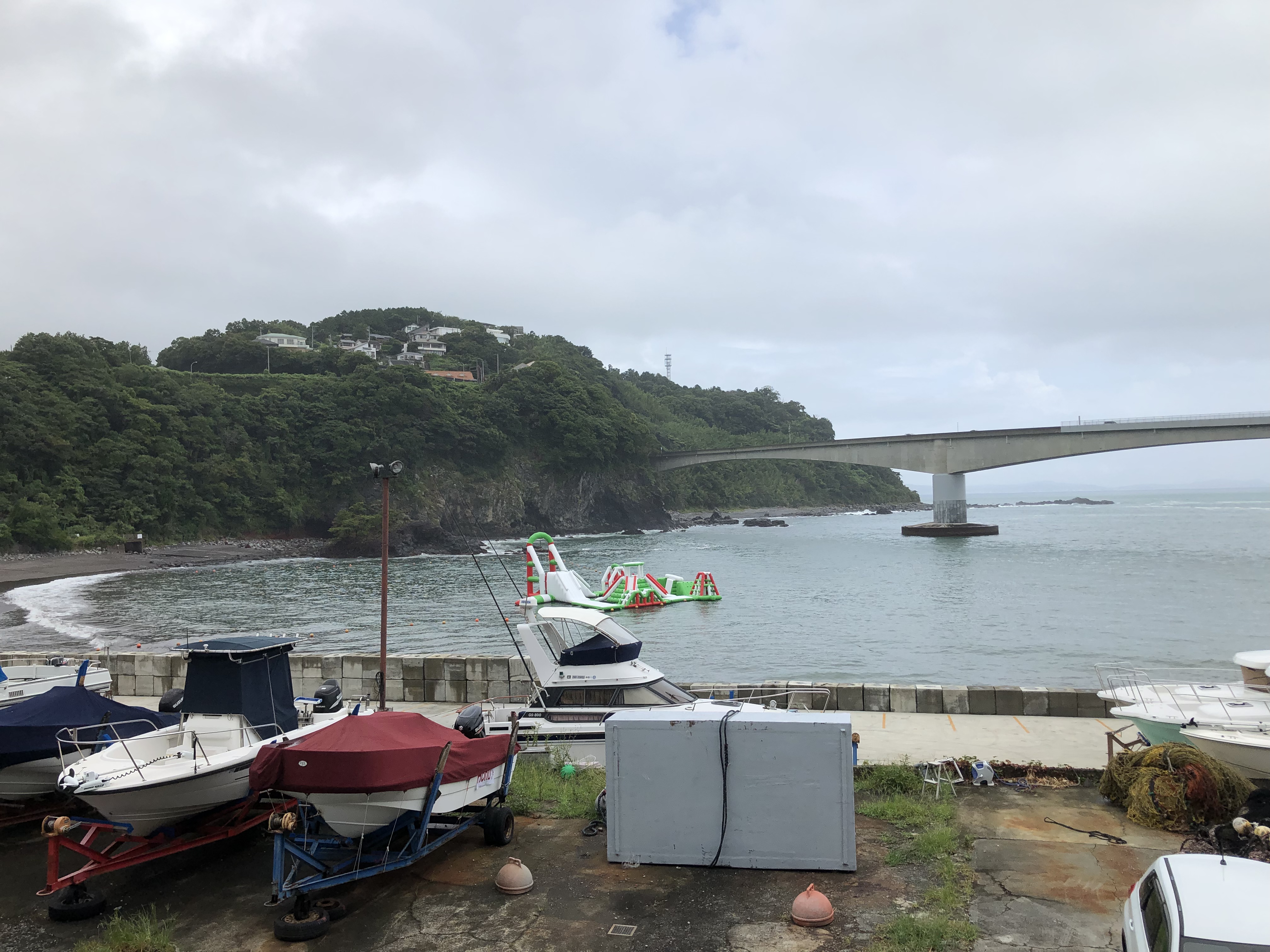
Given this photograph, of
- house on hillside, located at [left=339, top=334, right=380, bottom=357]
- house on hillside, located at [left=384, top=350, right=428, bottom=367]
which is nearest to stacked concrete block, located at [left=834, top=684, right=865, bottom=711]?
house on hillside, located at [left=384, top=350, right=428, bottom=367]

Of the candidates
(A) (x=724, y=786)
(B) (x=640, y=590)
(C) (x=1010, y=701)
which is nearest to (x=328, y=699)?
(A) (x=724, y=786)

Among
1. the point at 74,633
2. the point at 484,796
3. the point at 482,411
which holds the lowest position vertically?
the point at 74,633

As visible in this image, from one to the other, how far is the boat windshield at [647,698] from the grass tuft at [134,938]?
21.0 feet

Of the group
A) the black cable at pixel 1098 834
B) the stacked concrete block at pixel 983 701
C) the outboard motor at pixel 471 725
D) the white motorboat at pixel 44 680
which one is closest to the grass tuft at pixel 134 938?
the outboard motor at pixel 471 725

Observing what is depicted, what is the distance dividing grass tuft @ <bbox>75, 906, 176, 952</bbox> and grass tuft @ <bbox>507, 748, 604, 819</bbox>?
3433mm

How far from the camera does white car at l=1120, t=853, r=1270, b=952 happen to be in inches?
169

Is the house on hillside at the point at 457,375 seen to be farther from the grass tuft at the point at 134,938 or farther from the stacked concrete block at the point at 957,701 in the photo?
the grass tuft at the point at 134,938

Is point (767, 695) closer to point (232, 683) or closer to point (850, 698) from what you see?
point (850, 698)

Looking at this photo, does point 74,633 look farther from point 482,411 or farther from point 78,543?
point 482,411

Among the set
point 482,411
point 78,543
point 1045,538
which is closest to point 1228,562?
point 1045,538

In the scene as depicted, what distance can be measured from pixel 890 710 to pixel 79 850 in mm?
11233

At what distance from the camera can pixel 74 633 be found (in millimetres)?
33781

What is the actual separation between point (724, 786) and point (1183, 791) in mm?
4495

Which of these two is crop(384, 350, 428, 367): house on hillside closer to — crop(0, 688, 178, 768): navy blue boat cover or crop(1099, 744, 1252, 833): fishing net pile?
crop(0, 688, 178, 768): navy blue boat cover
